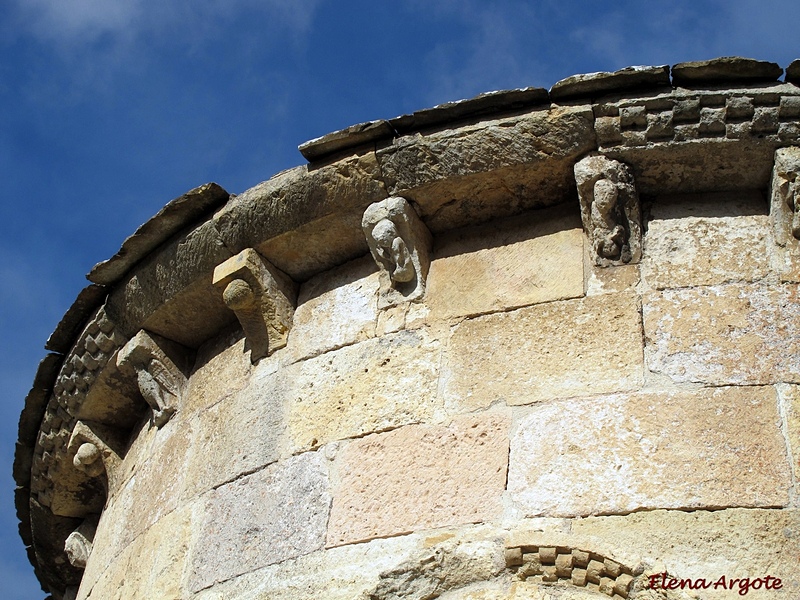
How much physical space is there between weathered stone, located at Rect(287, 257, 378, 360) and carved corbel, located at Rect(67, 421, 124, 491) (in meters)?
1.62

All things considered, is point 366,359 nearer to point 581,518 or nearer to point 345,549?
point 345,549

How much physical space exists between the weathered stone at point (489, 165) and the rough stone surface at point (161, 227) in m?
0.94

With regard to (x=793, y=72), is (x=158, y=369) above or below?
below

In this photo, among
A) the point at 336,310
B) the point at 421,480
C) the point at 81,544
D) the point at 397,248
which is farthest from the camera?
the point at 81,544

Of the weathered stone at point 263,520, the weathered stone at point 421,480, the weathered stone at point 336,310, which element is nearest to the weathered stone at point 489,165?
the weathered stone at point 336,310

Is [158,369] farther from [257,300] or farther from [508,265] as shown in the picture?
[508,265]

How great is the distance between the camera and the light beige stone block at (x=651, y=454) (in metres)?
4.29

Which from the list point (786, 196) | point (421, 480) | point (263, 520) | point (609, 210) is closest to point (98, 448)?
point (263, 520)

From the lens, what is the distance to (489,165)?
5.30 metres

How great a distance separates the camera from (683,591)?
4.09 meters

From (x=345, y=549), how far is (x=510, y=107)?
199 centimetres

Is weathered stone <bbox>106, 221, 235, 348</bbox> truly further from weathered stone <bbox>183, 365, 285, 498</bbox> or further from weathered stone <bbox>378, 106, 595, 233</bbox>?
weathered stone <bbox>378, 106, 595, 233</bbox>

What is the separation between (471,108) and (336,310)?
1071mm

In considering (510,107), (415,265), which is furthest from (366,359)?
(510,107)
